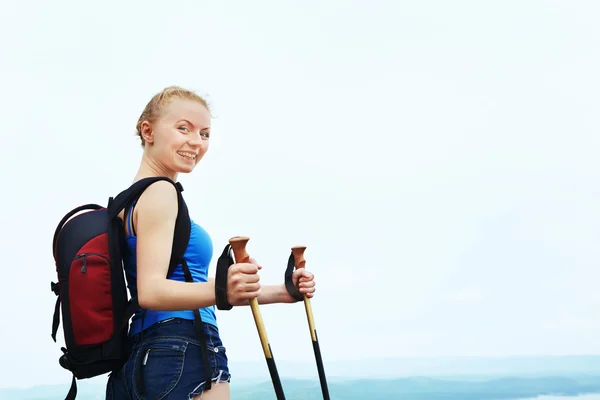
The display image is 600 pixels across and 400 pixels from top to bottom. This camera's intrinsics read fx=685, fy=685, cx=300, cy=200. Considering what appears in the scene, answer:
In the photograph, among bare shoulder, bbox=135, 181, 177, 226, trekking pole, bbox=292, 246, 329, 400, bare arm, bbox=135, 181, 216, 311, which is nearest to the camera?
bare arm, bbox=135, 181, 216, 311

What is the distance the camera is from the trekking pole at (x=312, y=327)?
3.75m

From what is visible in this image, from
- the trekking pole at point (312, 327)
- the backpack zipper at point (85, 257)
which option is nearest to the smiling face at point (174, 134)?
the backpack zipper at point (85, 257)

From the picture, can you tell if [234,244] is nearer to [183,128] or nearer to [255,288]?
[255,288]

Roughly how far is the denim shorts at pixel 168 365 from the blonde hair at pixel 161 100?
1.07 metres

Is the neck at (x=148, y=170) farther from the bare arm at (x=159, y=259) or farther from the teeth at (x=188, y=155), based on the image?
the bare arm at (x=159, y=259)

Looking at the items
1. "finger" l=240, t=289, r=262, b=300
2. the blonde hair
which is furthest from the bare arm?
the blonde hair

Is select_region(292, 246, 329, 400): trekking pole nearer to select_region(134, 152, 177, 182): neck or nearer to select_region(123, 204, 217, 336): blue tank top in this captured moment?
select_region(123, 204, 217, 336): blue tank top

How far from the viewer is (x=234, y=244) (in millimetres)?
3053

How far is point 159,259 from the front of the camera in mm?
2943

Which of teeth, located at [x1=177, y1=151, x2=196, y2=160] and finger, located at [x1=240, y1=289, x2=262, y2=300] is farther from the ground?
teeth, located at [x1=177, y1=151, x2=196, y2=160]

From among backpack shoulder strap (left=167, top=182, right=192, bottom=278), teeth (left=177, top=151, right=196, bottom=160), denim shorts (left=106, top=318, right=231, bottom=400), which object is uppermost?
teeth (left=177, top=151, right=196, bottom=160)

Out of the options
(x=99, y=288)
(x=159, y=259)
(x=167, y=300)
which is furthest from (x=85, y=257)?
(x=167, y=300)

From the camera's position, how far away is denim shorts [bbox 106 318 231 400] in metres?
2.96

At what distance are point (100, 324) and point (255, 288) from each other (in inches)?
29.2
